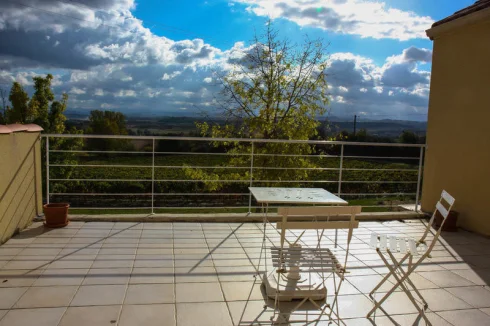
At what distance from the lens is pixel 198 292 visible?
2789 millimetres

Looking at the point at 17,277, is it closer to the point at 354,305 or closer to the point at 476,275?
the point at 354,305

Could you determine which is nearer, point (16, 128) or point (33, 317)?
point (33, 317)

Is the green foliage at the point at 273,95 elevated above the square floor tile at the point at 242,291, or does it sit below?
above

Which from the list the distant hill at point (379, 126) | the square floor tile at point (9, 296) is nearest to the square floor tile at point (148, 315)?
the square floor tile at point (9, 296)

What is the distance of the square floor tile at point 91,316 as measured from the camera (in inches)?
89.9

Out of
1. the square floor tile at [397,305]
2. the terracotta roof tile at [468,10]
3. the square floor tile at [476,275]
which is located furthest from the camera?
the terracotta roof tile at [468,10]

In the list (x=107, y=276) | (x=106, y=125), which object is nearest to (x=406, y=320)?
(x=107, y=276)

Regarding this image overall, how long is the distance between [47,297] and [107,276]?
49cm

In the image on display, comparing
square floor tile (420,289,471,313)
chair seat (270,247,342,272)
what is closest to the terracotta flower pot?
chair seat (270,247,342,272)

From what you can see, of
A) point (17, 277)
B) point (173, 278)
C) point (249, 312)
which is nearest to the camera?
point (249, 312)

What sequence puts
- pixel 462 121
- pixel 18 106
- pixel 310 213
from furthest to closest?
1. pixel 18 106
2. pixel 462 121
3. pixel 310 213

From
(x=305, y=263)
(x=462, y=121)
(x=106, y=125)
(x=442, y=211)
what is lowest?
(x=305, y=263)

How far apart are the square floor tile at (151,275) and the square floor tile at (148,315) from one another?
0.43 metres

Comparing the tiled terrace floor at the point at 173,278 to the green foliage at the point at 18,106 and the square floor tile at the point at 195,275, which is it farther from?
the green foliage at the point at 18,106
